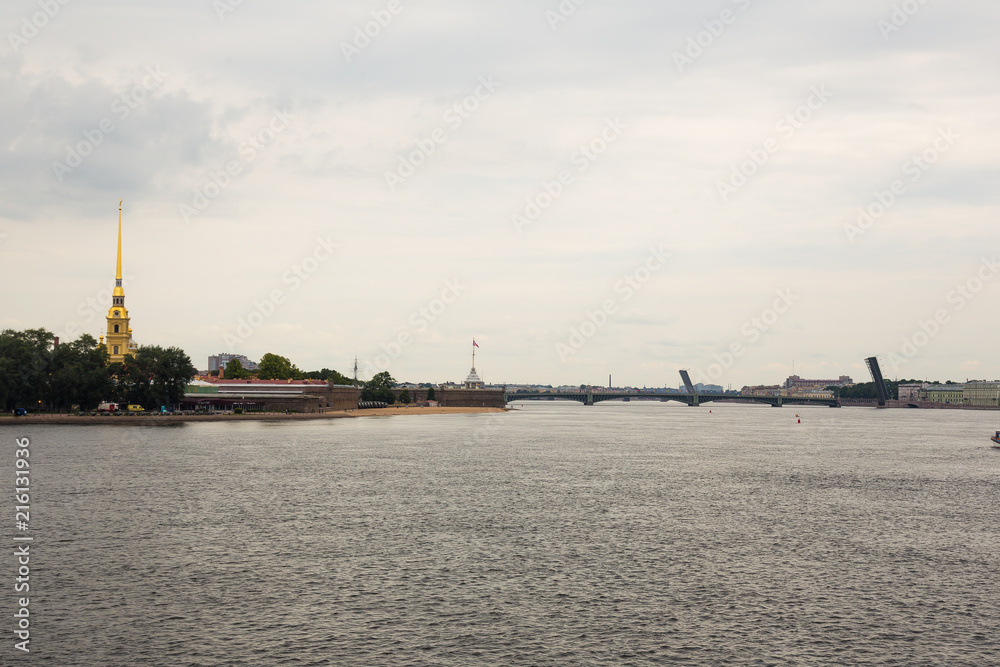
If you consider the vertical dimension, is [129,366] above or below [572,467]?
above

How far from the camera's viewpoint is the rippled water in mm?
22906

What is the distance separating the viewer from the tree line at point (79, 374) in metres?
121

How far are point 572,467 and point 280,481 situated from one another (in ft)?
77.5

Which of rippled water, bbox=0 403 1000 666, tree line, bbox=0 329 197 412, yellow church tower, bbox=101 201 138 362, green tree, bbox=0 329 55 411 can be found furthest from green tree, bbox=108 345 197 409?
rippled water, bbox=0 403 1000 666

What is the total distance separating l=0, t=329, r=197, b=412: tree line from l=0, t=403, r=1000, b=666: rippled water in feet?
215

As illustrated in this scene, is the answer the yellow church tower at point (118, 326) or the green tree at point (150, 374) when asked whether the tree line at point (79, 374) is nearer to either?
the green tree at point (150, 374)

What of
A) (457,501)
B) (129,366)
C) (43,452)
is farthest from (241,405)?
(457,501)

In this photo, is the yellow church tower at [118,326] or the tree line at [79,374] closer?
the tree line at [79,374]

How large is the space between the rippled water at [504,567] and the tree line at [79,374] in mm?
65561

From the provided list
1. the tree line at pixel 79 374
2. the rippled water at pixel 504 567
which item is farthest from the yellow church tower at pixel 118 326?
the rippled water at pixel 504 567

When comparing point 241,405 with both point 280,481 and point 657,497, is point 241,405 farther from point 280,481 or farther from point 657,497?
point 657,497

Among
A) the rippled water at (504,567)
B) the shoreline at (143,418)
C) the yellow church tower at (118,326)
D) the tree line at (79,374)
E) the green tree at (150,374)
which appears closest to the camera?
the rippled water at (504,567)

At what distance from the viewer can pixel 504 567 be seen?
3139cm

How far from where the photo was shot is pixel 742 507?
155 ft
